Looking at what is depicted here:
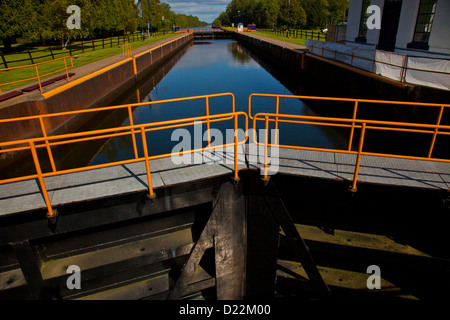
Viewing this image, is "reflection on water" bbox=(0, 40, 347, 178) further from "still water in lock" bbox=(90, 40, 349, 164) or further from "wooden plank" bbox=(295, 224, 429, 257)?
"wooden plank" bbox=(295, 224, 429, 257)

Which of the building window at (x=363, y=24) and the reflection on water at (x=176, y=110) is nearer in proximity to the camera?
the reflection on water at (x=176, y=110)

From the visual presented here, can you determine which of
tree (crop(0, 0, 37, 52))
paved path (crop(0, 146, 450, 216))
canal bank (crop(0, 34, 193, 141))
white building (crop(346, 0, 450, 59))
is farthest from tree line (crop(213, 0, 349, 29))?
paved path (crop(0, 146, 450, 216))

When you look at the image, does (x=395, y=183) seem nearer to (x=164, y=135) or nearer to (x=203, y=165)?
(x=203, y=165)

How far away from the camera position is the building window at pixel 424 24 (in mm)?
12977

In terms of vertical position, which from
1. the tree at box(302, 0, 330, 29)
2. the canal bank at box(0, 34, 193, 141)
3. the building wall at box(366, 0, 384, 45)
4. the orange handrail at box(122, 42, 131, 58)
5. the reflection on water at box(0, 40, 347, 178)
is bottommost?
the reflection on water at box(0, 40, 347, 178)

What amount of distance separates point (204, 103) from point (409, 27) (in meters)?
10.4

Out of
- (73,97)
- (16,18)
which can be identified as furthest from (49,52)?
(73,97)

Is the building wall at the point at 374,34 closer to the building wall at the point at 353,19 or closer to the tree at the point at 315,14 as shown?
the building wall at the point at 353,19

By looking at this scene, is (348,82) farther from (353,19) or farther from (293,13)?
(293,13)

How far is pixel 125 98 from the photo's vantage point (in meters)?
19.1

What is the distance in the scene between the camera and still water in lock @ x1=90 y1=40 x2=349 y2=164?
37.7 feet

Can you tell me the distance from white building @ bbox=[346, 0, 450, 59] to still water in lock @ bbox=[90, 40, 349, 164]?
16.8ft

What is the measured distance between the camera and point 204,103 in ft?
53.0

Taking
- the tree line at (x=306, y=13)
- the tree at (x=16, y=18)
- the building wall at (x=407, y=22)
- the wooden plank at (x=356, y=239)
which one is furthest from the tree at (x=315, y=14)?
the wooden plank at (x=356, y=239)
